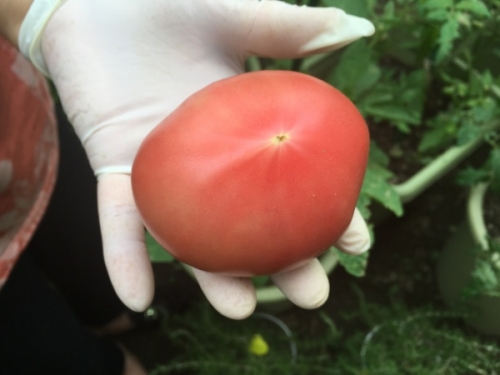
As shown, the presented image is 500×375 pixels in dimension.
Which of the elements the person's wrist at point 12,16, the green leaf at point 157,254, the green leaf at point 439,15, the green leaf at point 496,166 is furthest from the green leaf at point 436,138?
the person's wrist at point 12,16

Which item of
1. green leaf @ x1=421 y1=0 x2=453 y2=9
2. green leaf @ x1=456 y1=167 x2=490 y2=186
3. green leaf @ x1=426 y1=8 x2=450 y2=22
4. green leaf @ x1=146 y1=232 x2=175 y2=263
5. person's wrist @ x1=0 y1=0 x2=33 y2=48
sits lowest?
green leaf @ x1=146 y1=232 x2=175 y2=263

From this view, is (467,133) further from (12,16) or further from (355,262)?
(12,16)

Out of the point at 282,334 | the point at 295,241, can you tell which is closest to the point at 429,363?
the point at 282,334

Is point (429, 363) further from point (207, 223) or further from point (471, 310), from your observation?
point (207, 223)

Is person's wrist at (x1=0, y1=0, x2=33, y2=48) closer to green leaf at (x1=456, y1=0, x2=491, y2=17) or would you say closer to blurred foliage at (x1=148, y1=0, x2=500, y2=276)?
blurred foliage at (x1=148, y1=0, x2=500, y2=276)

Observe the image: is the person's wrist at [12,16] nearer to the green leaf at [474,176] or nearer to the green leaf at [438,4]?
the green leaf at [438,4]

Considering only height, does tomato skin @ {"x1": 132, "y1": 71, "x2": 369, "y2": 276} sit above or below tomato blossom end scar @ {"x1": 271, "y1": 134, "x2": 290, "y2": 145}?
below

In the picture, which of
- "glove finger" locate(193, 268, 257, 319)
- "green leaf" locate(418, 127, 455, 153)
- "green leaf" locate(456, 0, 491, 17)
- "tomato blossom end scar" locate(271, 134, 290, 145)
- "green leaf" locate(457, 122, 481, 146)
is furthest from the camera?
"green leaf" locate(418, 127, 455, 153)

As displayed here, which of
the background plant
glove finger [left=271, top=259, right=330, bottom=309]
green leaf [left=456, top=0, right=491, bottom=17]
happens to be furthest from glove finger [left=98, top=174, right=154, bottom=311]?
green leaf [left=456, top=0, right=491, bottom=17]
